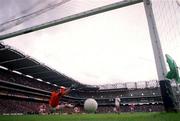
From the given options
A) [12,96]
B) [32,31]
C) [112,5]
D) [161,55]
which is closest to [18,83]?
[12,96]

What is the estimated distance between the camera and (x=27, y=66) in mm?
43656

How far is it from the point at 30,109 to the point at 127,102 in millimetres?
33410

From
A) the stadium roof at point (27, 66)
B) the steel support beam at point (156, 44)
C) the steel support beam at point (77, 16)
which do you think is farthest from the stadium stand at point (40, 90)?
the steel support beam at point (156, 44)

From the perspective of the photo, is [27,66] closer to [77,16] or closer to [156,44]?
[77,16]

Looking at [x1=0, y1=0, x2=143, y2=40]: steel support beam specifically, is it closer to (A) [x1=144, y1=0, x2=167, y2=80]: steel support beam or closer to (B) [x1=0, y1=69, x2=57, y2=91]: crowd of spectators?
(A) [x1=144, y1=0, x2=167, y2=80]: steel support beam

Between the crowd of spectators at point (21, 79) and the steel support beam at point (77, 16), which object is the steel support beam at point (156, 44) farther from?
the crowd of spectators at point (21, 79)

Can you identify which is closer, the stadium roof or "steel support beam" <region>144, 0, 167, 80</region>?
"steel support beam" <region>144, 0, 167, 80</region>

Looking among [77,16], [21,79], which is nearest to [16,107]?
[21,79]

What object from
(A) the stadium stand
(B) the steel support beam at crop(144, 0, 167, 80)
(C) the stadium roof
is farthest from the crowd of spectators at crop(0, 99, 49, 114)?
(B) the steel support beam at crop(144, 0, 167, 80)

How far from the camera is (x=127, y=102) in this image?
222 feet

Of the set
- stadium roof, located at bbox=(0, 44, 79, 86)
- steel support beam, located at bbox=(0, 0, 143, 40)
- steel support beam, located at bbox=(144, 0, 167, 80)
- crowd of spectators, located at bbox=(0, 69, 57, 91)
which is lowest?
steel support beam, located at bbox=(144, 0, 167, 80)

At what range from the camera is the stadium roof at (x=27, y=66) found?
3666cm

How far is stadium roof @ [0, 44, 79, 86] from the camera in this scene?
120 ft

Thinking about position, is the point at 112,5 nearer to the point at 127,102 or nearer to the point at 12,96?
the point at 12,96
